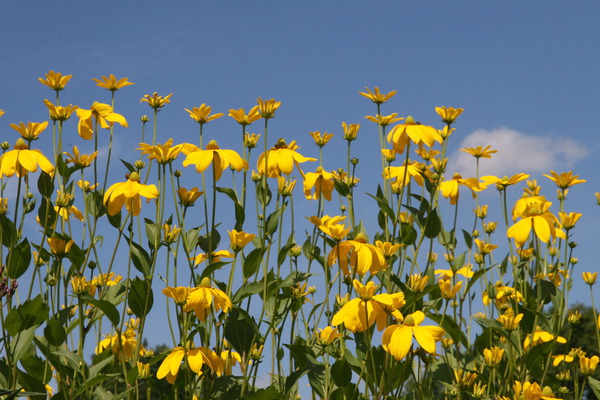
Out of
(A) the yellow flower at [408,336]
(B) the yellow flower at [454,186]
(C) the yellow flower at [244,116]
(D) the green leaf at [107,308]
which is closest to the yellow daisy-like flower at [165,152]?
(C) the yellow flower at [244,116]

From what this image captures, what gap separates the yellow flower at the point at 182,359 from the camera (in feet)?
8.11

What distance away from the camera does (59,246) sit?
2.83m

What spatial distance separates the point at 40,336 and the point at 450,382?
2042 mm

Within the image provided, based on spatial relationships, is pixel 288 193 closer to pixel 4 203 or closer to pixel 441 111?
pixel 441 111

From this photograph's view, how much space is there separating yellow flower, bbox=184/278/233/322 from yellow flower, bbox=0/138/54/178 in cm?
80

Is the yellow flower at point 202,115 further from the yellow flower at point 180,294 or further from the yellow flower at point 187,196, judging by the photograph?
the yellow flower at point 180,294

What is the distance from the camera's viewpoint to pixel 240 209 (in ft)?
9.45

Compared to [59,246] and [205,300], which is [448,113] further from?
[59,246]

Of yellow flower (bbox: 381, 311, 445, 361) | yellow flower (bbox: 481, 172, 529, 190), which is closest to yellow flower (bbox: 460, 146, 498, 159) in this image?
yellow flower (bbox: 481, 172, 529, 190)

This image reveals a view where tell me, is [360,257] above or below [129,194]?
below

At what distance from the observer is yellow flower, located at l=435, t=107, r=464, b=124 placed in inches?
122

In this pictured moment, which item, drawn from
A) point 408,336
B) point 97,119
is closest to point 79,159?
point 97,119

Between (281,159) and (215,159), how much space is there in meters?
0.30

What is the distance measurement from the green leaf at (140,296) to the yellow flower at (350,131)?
133cm
